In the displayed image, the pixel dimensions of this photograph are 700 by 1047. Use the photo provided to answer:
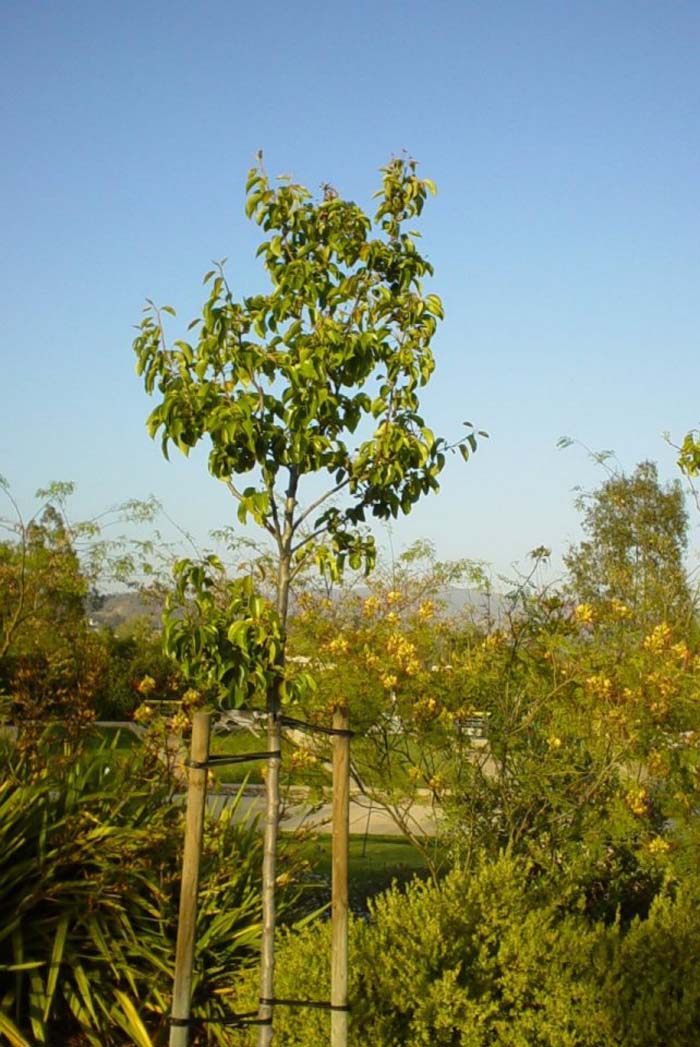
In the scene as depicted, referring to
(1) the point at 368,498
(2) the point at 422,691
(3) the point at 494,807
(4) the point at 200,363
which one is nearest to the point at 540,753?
(3) the point at 494,807

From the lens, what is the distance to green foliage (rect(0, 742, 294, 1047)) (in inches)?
215

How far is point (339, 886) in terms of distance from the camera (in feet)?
13.6

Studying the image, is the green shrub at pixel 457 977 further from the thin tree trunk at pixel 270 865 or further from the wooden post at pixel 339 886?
the thin tree trunk at pixel 270 865

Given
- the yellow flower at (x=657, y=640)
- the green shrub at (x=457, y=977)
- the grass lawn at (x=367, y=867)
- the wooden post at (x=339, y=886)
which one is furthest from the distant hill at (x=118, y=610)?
the wooden post at (x=339, y=886)

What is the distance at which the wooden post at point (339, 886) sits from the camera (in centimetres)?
414

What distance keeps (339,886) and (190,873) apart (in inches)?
21.9

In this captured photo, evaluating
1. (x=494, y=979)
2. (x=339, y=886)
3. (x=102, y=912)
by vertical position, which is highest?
(x=339, y=886)

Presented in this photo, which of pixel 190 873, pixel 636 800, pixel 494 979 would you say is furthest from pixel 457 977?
pixel 636 800

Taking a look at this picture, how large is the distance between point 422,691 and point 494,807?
38.4 inches

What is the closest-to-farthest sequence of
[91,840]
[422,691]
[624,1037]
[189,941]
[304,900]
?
[189,941], [624,1037], [91,840], [422,691], [304,900]

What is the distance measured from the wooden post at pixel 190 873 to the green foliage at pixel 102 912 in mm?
1538

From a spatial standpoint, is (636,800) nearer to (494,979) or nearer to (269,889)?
(494,979)

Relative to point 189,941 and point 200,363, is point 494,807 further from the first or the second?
point 200,363

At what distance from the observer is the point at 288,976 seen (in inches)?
197
